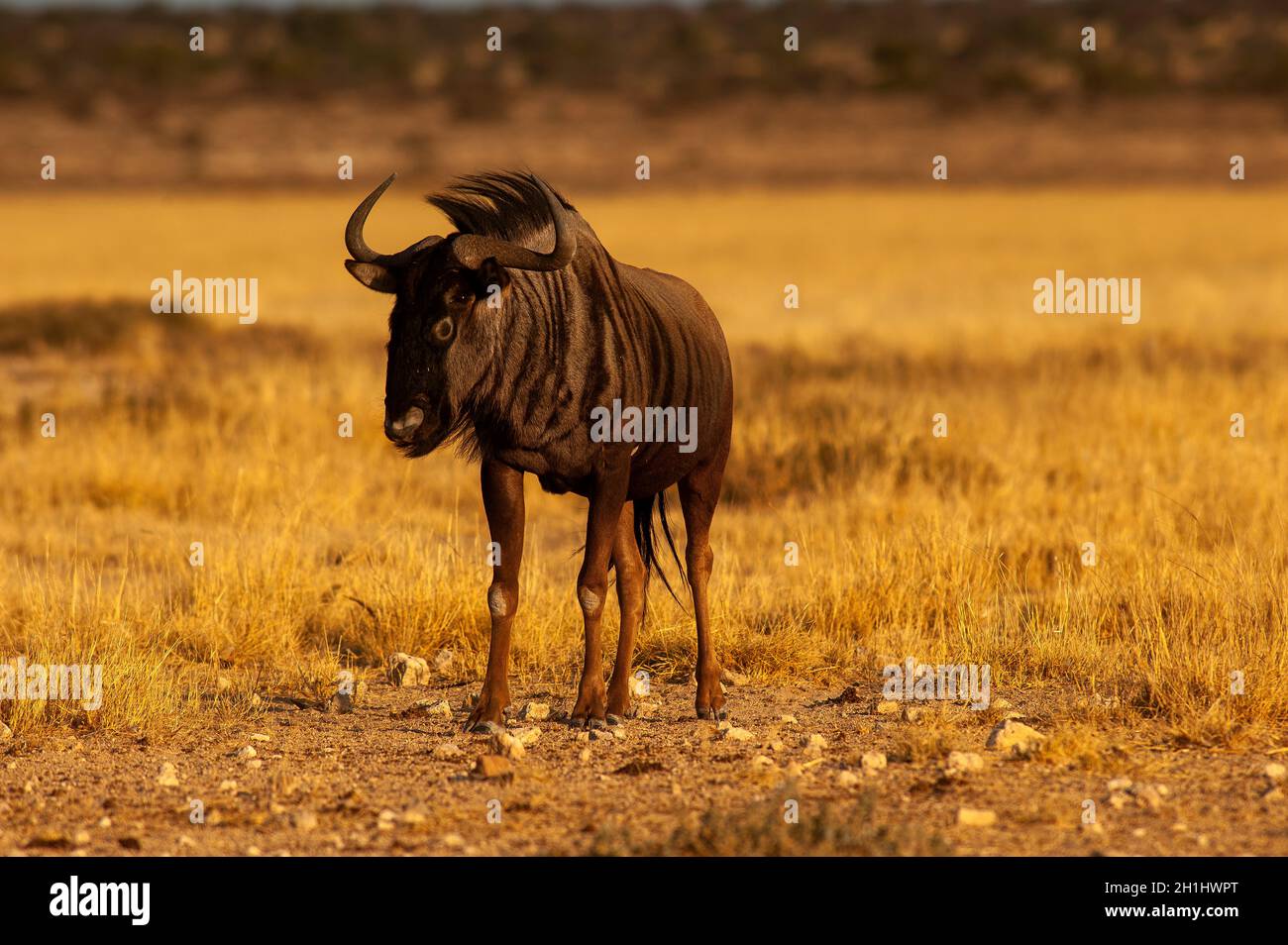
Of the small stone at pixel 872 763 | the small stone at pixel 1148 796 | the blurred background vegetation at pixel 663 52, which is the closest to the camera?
the small stone at pixel 1148 796

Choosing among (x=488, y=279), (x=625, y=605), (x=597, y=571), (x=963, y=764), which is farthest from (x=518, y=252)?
(x=963, y=764)

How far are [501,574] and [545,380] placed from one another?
83cm

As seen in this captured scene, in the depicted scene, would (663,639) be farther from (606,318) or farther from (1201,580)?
(1201,580)

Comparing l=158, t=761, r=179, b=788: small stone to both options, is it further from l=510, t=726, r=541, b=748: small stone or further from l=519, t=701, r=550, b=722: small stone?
l=519, t=701, r=550, b=722: small stone

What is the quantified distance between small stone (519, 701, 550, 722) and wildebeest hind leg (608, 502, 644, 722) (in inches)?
11.0

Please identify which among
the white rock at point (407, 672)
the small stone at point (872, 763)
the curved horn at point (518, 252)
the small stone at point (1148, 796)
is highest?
the curved horn at point (518, 252)

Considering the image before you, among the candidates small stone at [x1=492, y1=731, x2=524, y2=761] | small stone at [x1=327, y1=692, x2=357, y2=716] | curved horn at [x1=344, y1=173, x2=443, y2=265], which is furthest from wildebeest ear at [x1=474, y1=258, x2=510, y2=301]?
small stone at [x1=327, y1=692, x2=357, y2=716]

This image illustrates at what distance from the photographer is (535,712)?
7.44 metres

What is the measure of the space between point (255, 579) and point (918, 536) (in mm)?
3389

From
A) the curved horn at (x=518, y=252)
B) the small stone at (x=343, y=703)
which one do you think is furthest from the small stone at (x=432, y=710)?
the curved horn at (x=518, y=252)

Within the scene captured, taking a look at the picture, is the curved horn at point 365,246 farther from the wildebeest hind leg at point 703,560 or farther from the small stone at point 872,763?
the small stone at point 872,763

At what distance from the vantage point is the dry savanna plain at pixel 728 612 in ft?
20.2

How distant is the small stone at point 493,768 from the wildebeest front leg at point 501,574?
2.19 ft

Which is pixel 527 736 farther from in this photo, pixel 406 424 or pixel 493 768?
pixel 406 424
